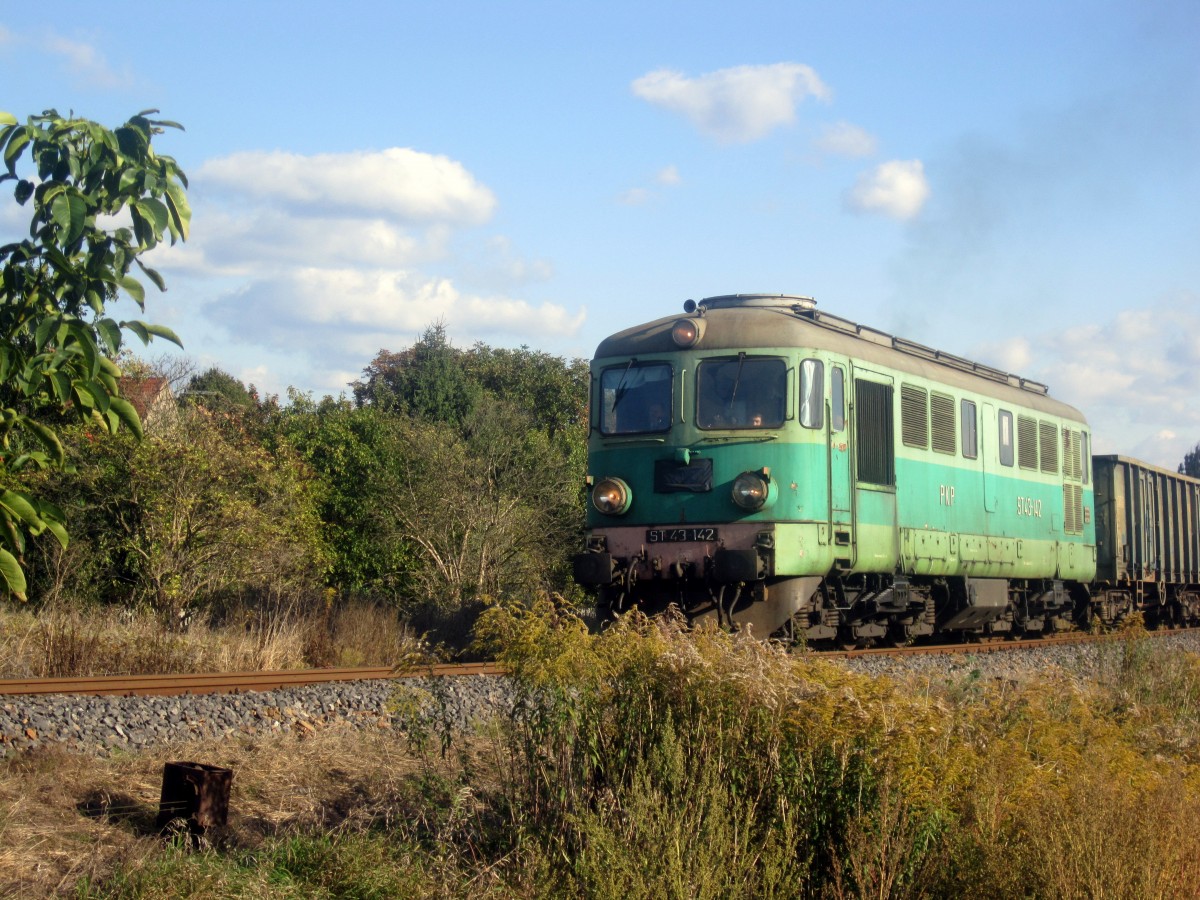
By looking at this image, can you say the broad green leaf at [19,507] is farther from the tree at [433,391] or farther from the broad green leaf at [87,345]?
the tree at [433,391]

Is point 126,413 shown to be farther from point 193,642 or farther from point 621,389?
point 621,389

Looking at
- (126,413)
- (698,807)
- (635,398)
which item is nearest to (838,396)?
(635,398)

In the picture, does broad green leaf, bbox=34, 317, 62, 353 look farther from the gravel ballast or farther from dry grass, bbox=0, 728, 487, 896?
the gravel ballast

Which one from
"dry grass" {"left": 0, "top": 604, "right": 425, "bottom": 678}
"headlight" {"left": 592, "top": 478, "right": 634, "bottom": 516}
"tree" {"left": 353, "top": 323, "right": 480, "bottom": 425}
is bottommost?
"dry grass" {"left": 0, "top": 604, "right": 425, "bottom": 678}

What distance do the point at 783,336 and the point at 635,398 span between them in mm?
1732

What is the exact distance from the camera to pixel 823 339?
43.2ft

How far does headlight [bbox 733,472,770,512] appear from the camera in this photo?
12461 millimetres

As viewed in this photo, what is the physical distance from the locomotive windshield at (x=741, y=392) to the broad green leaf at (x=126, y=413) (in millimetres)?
9255

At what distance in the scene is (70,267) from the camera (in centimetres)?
392

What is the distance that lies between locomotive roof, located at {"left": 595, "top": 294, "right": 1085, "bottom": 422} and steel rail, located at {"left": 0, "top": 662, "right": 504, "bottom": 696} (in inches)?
159

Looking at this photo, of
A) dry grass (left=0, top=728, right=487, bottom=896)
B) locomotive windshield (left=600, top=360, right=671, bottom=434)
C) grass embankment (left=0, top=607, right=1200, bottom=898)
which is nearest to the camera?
grass embankment (left=0, top=607, right=1200, bottom=898)

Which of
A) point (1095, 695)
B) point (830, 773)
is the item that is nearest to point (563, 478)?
point (1095, 695)

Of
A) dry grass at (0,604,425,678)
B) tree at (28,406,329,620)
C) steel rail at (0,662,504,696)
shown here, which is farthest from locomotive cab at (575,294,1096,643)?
tree at (28,406,329,620)

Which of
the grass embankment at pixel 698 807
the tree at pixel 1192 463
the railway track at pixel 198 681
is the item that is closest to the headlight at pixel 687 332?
the railway track at pixel 198 681
